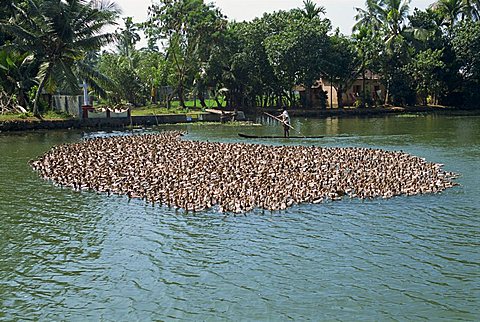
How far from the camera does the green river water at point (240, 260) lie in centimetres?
807

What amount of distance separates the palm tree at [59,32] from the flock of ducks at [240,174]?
1268 cm

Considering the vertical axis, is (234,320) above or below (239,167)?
below

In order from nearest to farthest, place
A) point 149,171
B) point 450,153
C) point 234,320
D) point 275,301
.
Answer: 1. point 234,320
2. point 275,301
3. point 149,171
4. point 450,153

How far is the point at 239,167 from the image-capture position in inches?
690

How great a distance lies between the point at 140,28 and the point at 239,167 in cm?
3804

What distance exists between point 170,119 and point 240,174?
25.3 meters

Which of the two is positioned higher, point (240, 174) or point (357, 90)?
point (357, 90)

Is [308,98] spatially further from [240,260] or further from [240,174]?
[240,260]

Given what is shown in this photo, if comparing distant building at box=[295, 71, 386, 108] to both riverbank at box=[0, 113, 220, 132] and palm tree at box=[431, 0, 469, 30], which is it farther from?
riverbank at box=[0, 113, 220, 132]

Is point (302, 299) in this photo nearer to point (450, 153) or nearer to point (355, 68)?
point (450, 153)

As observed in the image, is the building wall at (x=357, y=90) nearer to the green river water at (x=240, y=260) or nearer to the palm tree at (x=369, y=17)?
the palm tree at (x=369, y=17)

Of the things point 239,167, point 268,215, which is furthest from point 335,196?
point 239,167

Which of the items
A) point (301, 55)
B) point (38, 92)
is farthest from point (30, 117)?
point (301, 55)

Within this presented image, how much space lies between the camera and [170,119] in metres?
41.0
